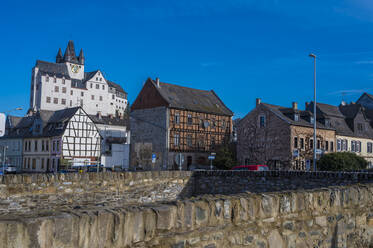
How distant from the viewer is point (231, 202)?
5008 mm

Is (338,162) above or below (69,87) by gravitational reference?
below

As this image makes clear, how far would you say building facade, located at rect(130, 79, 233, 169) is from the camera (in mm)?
55656

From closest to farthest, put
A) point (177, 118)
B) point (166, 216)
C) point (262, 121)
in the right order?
point (166, 216), point (262, 121), point (177, 118)

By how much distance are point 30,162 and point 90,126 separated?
11050mm

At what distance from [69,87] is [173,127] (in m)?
76.1

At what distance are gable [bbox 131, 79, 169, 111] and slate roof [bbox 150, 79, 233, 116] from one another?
0.52m

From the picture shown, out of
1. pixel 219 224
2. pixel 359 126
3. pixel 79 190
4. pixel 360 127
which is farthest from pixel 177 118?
pixel 219 224

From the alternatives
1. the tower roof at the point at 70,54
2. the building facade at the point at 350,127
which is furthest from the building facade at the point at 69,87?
the building facade at the point at 350,127

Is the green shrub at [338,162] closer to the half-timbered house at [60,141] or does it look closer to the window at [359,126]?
the window at [359,126]

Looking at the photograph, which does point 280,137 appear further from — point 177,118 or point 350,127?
point 350,127

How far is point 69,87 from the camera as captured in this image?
405 ft

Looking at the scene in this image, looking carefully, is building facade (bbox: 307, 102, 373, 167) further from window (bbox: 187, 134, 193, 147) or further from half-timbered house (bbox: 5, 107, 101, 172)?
half-timbered house (bbox: 5, 107, 101, 172)

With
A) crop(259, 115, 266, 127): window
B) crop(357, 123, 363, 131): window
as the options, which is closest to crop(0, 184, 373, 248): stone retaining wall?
crop(259, 115, 266, 127): window

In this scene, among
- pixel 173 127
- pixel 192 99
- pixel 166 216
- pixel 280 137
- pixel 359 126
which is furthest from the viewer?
pixel 192 99
